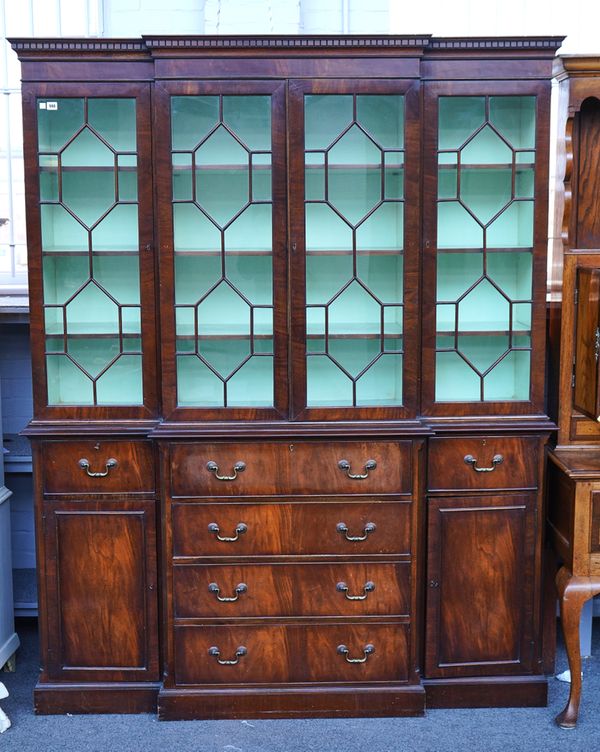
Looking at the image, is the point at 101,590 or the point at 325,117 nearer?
the point at 325,117

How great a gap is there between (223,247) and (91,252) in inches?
15.3

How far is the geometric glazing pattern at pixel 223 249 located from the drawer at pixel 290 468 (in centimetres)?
15

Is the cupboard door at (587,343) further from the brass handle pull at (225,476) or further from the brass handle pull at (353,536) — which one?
the brass handle pull at (225,476)

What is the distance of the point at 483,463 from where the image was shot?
8.76 feet

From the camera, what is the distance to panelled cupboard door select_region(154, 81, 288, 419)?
8.32 ft

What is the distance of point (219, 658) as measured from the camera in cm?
267

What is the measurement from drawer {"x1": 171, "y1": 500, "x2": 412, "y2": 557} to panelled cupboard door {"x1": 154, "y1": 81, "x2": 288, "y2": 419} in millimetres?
285

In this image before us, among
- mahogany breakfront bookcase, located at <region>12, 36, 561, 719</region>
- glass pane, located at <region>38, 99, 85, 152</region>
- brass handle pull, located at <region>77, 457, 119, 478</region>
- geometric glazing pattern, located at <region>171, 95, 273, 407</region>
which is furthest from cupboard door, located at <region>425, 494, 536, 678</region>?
glass pane, located at <region>38, 99, 85, 152</region>

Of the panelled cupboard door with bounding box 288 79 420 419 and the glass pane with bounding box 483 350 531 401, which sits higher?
the panelled cupboard door with bounding box 288 79 420 419

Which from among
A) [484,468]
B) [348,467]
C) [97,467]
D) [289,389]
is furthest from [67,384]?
[484,468]

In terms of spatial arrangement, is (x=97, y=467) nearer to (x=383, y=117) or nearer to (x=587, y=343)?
(x=383, y=117)

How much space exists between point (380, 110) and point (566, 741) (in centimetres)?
186

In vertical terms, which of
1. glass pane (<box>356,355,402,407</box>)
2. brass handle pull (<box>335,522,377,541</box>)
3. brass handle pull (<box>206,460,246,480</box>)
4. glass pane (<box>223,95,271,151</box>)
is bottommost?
brass handle pull (<box>335,522,377,541</box>)

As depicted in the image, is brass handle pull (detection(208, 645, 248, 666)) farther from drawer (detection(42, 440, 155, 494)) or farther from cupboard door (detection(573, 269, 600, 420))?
cupboard door (detection(573, 269, 600, 420))
